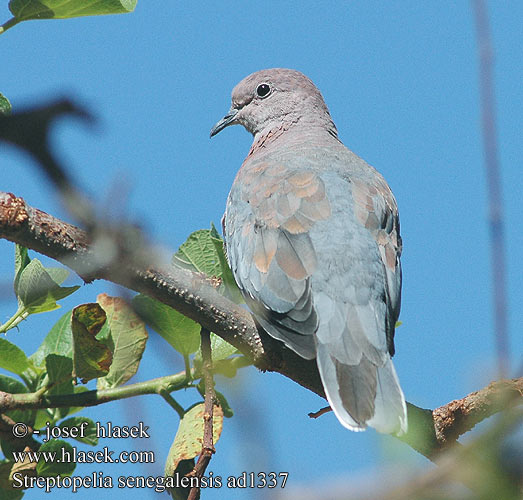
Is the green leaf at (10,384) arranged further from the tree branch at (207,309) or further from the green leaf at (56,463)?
the green leaf at (56,463)

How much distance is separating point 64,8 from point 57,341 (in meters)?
1.16

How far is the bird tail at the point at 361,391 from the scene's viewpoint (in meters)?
2.80

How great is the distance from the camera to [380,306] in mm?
3365

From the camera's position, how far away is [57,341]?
273 cm

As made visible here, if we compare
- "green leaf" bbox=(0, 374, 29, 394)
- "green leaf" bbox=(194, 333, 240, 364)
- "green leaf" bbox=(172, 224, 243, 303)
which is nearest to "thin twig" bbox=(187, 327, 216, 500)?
"green leaf" bbox=(194, 333, 240, 364)

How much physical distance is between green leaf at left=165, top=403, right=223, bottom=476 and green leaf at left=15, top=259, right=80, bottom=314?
0.60 metres

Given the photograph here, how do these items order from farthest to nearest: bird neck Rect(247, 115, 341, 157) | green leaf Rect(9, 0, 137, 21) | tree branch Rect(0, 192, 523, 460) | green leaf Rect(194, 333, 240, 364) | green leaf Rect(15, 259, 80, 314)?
bird neck Rect(247, 115, 341, 157) < green leaf Rect(194, 333, 240, 364) < green leaf Rect(15, 259, 80, 314) < green leaf Rect(9, 0, 137, 21) < tree branch Rect(0, 192, 523, 460)

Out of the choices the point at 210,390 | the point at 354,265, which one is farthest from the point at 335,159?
the point at 210,390

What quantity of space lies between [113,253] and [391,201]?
10.9ft

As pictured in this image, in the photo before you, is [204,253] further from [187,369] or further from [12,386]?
[12,386]

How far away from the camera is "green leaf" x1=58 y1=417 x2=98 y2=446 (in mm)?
2693

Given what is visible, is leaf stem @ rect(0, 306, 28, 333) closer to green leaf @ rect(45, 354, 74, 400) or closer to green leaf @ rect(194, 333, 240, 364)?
green leaf @ rect(45, 354, 74, 400)

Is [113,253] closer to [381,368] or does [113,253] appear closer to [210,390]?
[210,390]

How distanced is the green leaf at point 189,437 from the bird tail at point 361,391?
0.49 metres
